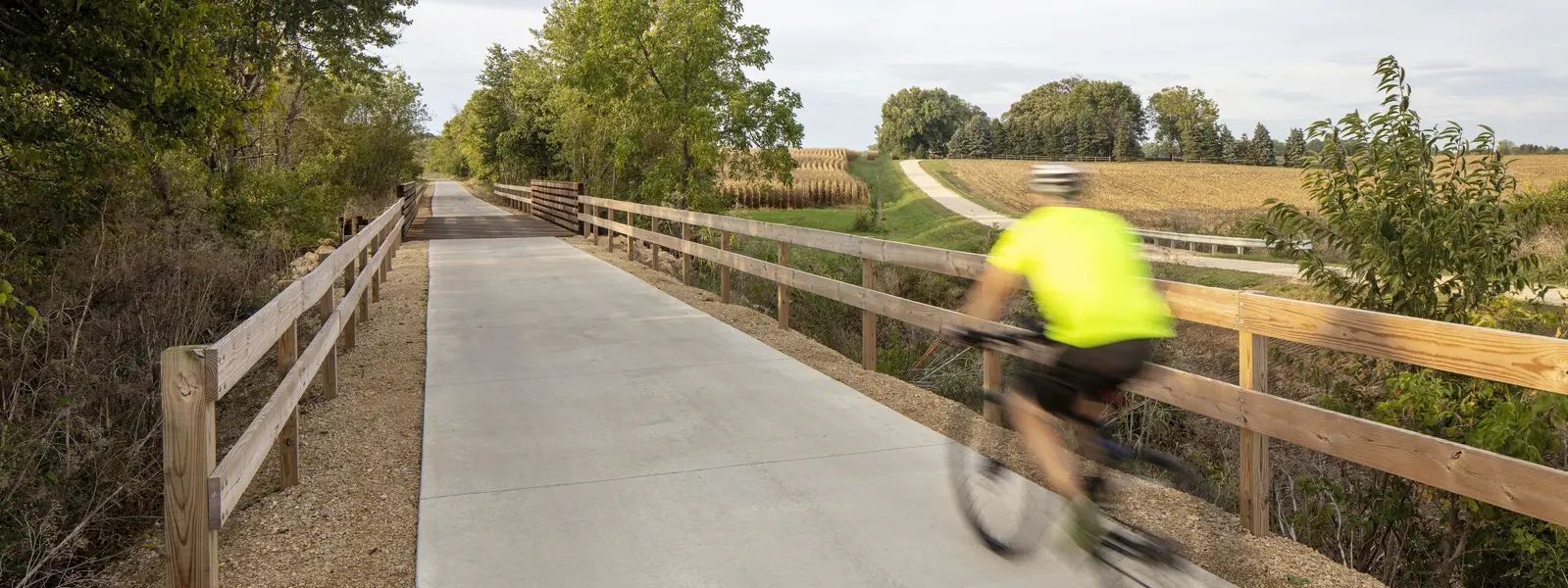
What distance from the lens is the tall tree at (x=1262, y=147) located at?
90.1m

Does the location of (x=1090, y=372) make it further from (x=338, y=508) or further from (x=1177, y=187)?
(x=1177, y=187)

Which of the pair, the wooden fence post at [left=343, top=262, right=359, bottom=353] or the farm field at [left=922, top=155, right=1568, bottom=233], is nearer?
the wooden fence post at [left=343, top=262, right=359, bottom=353]

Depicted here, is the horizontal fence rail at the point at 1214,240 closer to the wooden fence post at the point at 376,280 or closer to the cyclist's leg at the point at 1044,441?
the wooden fence post at the point at 376,280

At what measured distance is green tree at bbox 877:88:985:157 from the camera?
138 metres

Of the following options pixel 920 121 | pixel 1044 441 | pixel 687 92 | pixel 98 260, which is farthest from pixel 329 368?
pixel 920 121

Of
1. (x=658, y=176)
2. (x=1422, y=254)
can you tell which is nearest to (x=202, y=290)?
(x=1422, y=254)

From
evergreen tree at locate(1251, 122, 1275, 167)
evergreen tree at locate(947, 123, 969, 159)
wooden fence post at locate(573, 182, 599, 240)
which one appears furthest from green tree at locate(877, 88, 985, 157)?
wooden fence post at locate(573, 182, 599, 240)

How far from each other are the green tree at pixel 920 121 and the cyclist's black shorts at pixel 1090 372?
438ft

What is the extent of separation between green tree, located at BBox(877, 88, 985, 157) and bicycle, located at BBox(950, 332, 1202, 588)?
436 ft

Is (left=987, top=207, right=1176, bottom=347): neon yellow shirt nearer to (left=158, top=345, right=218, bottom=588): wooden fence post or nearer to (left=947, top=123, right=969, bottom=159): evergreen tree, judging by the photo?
(left=158, top=345, right=218, bottom=588): wooden fence post

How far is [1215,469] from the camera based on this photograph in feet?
25.3

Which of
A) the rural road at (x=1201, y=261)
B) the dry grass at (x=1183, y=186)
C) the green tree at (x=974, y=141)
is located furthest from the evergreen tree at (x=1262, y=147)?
the rural road at (x=1201, y=261)

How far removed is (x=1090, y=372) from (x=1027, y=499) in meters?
1.16

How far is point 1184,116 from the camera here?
104688 mm
